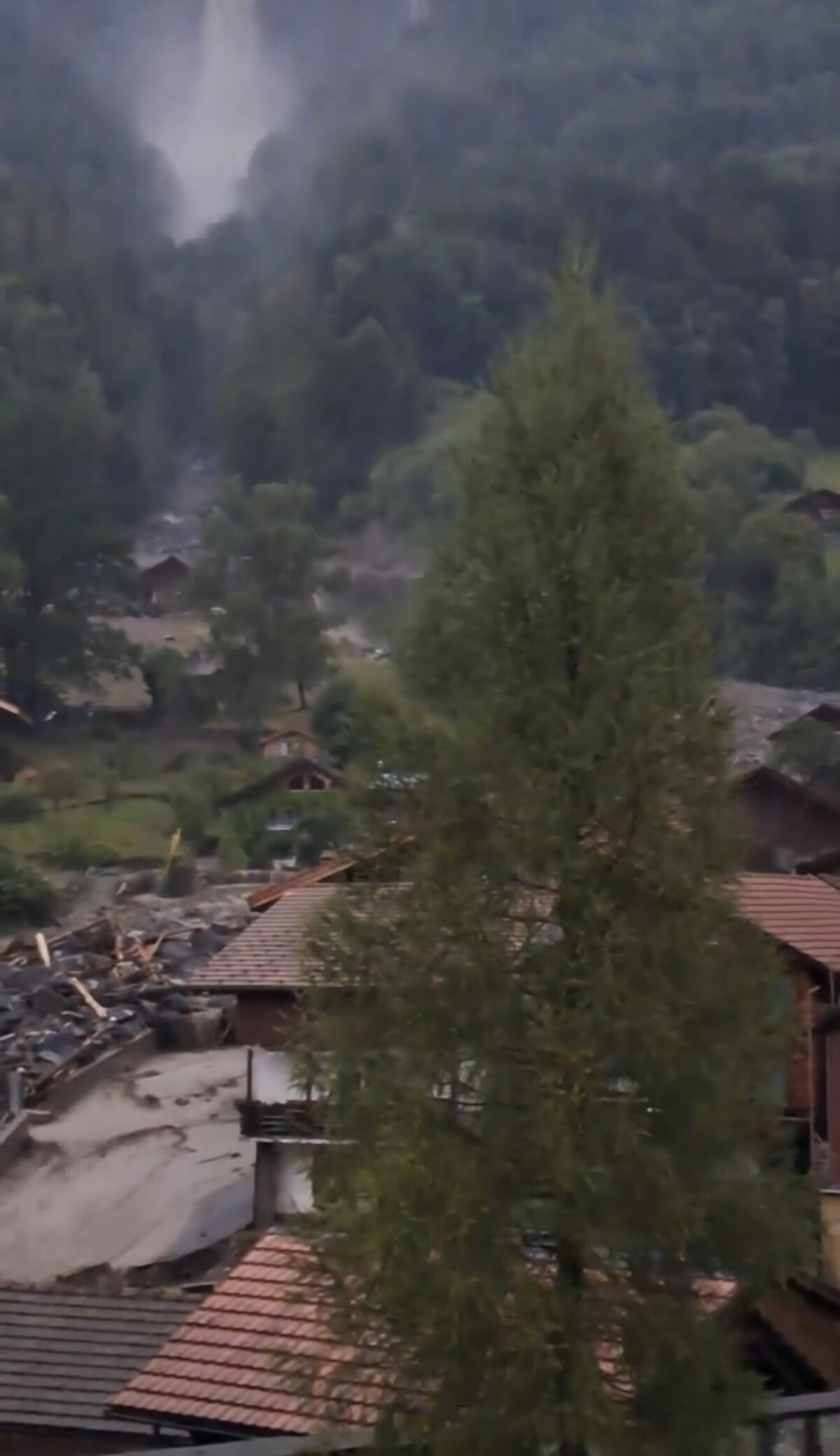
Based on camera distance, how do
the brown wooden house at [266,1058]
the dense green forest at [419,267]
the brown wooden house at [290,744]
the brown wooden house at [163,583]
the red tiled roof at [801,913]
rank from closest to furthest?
1. the red tiled roof at [801,913]
2. the brown wooden house at [266,1058]
3. the brown wooden house at [290,744]
4. the dense green forest at [419,267]
5. the brown wooden house at [163,583]

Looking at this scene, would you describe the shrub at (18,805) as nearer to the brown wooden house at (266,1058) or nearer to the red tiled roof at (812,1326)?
the brown wooden house at (266,1058)

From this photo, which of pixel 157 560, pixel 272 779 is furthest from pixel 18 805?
pixel 157 560

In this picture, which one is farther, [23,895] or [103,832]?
[103,832]

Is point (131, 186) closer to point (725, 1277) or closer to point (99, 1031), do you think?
point (99, 1031)

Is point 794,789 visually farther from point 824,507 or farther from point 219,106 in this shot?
point 219,106

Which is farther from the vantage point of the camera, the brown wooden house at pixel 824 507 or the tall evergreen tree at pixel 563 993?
the brown wooden house at pixel 824 507

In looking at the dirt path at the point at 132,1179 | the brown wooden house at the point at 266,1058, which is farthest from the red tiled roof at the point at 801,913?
the dirt path at the point at 132,1179

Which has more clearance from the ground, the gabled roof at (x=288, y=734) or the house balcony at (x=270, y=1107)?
the gabled roof at (x=288, y=734)
